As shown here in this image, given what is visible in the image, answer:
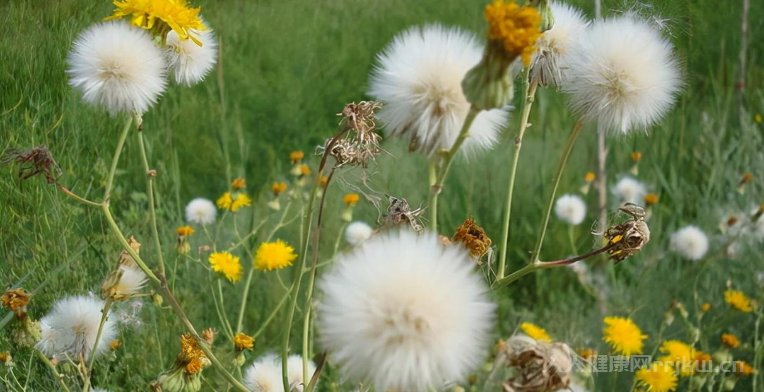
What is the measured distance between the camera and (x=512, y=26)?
1.61 ft

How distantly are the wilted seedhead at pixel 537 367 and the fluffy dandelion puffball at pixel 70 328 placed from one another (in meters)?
0.58

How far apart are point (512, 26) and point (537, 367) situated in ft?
0.70

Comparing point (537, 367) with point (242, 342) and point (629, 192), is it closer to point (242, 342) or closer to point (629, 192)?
point (242, 342)

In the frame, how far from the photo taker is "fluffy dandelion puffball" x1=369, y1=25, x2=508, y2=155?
60 centimetres

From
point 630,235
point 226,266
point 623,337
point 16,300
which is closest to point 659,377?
point 623,337

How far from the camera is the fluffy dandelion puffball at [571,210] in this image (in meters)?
1.82

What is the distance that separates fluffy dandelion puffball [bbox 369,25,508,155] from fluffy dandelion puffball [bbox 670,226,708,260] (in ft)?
3.94

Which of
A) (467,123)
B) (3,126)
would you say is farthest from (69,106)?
(467,123)

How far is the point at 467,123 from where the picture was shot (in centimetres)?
52

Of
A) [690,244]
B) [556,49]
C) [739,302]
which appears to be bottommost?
[556,49]

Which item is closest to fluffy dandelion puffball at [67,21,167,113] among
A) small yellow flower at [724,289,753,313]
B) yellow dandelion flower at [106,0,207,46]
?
yellow dandelion flower at [106,0,207,46]

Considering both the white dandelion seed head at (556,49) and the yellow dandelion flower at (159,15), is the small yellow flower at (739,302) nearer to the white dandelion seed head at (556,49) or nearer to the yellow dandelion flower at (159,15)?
the white dandelion seed head at (556,49)

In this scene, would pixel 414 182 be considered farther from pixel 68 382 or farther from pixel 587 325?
pixel 68 382

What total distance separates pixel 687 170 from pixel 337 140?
176 cm
